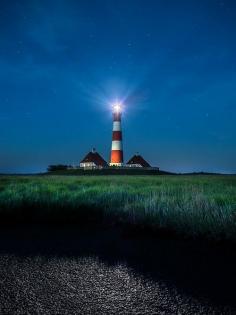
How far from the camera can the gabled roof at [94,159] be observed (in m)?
59.7

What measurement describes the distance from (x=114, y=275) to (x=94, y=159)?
56.6 m

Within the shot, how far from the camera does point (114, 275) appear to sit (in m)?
3.55

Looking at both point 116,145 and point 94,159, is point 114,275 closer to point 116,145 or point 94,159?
point 116,145

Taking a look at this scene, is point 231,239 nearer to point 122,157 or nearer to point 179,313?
point 179,313

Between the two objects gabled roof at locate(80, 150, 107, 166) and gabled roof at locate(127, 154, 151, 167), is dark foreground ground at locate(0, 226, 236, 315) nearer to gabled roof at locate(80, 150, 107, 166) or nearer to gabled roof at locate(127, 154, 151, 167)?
gabled roof at locate(80, 150, 107, 166)

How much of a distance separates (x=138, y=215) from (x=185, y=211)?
3.37 feet

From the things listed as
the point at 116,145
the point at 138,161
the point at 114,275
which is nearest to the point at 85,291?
the point at 114,275

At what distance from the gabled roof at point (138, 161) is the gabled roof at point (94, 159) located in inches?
219

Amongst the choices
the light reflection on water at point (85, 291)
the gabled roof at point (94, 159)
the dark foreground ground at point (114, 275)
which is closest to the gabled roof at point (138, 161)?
the gabled roof at point (94, 159)

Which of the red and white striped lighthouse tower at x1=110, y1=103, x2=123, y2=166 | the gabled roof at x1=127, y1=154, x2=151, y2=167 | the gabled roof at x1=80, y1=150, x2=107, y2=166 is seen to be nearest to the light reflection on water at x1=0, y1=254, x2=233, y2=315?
the red and white striped lighthouse tower at x1=110, y1=103, x2=123, y2=166

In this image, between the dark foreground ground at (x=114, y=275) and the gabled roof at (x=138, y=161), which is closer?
the dark foreground ground at (x=114, y=275)


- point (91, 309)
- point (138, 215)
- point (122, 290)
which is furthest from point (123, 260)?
point (138, 215)

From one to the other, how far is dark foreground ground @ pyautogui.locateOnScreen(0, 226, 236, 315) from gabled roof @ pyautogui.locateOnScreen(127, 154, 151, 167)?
5603 cm

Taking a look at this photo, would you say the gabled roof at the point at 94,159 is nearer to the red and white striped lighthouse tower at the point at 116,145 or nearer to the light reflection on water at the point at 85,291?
the red and white striped lighthouse tower at the point at 116,145
